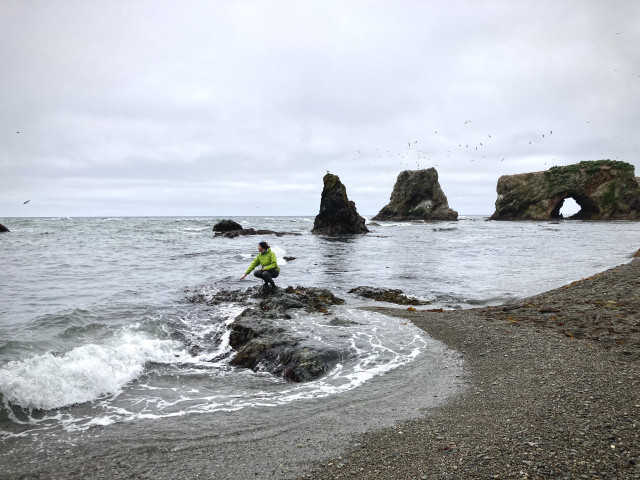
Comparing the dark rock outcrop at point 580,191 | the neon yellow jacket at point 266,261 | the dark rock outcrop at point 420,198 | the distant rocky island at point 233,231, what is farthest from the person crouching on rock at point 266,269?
the dark rock outcrop at point 580,191

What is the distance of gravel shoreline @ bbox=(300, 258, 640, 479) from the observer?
12.9 feet

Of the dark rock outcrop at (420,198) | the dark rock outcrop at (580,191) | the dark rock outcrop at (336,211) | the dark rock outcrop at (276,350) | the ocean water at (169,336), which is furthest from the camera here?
the dark rock outcrop at (420,198)

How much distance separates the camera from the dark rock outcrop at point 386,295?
14320 millimetres

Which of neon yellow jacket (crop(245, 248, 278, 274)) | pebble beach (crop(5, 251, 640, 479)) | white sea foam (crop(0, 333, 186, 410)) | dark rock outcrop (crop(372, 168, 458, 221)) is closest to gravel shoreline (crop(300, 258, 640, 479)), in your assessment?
pebble beach (crop(5, 251, 640, 479))

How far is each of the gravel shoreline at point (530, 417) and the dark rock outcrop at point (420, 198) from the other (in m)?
79.8

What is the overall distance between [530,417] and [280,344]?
522 cm

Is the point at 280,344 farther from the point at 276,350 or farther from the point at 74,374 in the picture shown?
the point at 74,374

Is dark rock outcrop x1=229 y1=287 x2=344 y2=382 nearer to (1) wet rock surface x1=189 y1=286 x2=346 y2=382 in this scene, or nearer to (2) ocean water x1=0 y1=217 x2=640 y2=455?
(1) wet rock surface x1=189 y1=286 x2=346 y2=382

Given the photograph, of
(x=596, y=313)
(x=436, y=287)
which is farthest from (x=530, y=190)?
(x=596, y=313)

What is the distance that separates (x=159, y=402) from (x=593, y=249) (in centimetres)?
3131

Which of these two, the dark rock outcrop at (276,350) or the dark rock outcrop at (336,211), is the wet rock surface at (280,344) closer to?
the dark rock outcrop at (276,350)

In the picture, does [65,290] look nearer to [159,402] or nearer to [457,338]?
[159,402]

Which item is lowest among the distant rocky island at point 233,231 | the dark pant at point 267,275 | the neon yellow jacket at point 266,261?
the dark pant at point 267,275

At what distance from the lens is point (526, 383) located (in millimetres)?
6133
